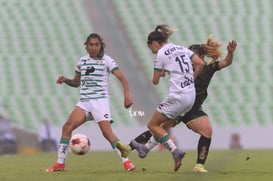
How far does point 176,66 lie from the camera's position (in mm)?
9938

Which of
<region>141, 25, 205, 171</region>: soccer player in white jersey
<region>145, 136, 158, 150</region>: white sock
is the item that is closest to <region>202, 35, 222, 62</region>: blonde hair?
<region>141, 25, 205, 171</region>: soccer player in white jersey

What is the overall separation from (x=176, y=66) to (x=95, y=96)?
3.99 feet


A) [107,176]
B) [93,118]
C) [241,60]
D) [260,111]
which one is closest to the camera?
[107,176]

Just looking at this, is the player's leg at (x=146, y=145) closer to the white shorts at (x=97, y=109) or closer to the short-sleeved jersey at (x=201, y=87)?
the short-sleeved jersey at (x=201, y=87)

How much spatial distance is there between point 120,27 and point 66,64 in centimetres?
310

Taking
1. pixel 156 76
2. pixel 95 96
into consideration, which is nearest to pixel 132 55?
pixel 95 96

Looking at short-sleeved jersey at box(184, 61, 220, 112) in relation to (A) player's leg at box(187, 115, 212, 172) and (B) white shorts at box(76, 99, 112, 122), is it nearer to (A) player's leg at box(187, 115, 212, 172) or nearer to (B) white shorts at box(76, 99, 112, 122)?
(A) player's leg at box(187, 115, 212, 172)

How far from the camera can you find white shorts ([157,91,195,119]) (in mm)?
9922

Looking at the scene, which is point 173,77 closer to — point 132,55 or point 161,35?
point 161,35

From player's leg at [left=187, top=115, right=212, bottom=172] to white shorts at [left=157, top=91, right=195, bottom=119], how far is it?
521mm

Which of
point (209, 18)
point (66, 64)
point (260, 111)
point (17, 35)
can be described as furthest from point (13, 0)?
point (260, 111)

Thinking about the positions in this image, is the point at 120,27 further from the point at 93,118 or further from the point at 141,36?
the point at 93,118

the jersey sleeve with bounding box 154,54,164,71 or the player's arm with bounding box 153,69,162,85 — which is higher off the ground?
the jersey sleeve with bounding box 154,54,164,71

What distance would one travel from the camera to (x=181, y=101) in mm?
9930
